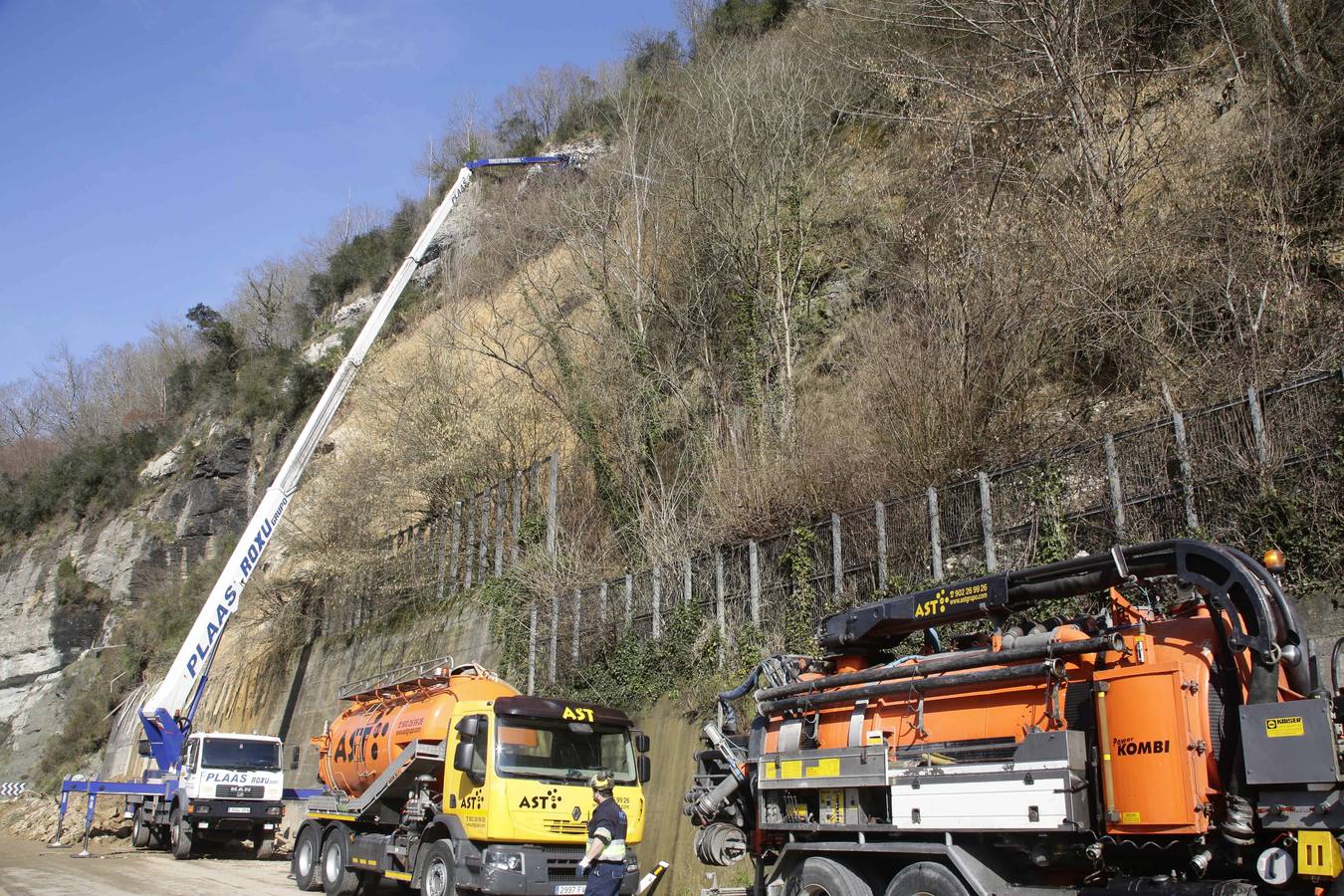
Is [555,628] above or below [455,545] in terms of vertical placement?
below

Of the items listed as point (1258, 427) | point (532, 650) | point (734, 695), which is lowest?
point (734, 695)

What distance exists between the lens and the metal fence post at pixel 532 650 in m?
21.0

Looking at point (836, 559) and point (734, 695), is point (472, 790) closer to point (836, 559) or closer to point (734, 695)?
point (734, 695)

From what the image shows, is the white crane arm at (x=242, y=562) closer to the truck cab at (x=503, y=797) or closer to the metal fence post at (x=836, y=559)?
the truck cab at (x=503, y=797)

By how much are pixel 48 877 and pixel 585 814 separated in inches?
410

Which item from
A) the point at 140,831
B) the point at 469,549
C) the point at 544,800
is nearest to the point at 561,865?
the point at 544,800

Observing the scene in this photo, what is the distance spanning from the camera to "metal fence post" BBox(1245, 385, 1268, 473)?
1098 centimetres

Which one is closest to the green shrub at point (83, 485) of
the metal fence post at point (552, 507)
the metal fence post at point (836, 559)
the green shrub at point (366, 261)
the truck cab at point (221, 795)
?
the green shrub at point (366, 261)

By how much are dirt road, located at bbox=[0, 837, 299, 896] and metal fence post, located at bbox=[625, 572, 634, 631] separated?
6890 mm

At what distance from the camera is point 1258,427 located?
437 inches

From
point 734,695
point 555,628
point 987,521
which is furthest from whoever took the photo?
point 555,628

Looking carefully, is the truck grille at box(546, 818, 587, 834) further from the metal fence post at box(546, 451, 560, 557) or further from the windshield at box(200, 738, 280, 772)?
the windshield at box(200, 738, 280, 772)

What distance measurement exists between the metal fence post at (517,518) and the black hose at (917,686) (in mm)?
14605

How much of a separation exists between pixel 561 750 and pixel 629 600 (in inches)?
239
